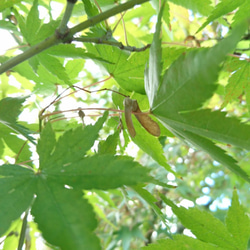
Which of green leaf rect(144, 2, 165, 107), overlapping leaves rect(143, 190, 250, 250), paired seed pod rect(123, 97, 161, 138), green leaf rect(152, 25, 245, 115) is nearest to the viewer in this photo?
green leaf rect(152, 25, 245, 115)

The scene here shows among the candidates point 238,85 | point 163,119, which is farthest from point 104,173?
point 238,85

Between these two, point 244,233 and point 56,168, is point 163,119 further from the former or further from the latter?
point 244,233

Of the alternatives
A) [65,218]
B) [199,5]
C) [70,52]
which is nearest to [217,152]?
[65,218]

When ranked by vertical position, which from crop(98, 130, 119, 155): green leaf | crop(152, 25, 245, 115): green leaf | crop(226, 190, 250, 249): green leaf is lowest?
crop(226, 190, 250, 249): green leaf

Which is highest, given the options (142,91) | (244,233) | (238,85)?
(142,91)

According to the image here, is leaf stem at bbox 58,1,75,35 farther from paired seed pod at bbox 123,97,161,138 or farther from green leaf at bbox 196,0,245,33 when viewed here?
green leaf at bbox 196,0,245,33

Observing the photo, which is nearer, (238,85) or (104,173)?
(104,173)

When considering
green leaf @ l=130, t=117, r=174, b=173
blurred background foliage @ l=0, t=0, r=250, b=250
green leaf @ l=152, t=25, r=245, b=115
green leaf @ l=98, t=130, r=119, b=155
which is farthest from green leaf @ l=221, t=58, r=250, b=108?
green leaf @ l=152, t=25, r=245, b=115
